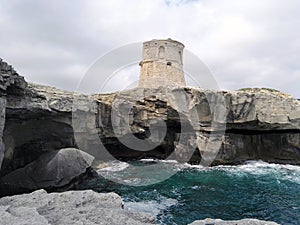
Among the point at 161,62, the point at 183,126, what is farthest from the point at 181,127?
the point at 161,62

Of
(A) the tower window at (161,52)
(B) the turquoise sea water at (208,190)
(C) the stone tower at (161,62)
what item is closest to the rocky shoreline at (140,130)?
(B) the turquoise sea water at (208,190)

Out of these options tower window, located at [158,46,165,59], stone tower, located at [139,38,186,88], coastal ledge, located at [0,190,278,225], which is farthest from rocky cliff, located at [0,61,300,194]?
tower window, located at [158,46,165,59]

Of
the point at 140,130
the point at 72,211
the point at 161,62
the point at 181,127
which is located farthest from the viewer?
the point at 161,62

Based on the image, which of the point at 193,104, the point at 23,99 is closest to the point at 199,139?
the point at 193,104

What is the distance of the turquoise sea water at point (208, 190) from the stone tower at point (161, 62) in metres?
17.7

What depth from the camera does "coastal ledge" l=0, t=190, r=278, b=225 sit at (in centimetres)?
795

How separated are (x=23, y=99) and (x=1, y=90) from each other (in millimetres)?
2592

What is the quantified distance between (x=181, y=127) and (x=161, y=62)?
15145 millimetres

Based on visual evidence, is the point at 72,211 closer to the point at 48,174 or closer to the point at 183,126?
the point at 48,174

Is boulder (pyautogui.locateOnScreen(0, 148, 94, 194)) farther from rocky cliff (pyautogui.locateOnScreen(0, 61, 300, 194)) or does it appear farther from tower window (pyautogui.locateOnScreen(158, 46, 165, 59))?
tower window (pyautogui.locateOnScreen(158, 46, 165, 59))

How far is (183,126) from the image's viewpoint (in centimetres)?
2930

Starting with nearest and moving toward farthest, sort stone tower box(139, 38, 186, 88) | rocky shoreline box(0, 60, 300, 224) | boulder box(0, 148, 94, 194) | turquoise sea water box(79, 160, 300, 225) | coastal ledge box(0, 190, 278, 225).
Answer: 1. coastal ledge box(0, 190, 278, 225)
2. turquoise sea water box(79, 160, 300, 225)
3. boulder box(0, 148, 94, 194)
4. rocky shoreline box(0, 60, 300, 224)
5. stone tower box(139, 38, 186, 88)

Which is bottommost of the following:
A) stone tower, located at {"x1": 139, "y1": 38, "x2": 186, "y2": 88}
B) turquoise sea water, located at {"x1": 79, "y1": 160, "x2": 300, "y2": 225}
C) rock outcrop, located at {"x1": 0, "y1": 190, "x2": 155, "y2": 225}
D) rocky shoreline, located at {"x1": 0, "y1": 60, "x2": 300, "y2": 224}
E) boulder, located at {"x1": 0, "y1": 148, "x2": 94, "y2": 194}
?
turquoise sea water, located at {"x1": 79, "y1": 160, "x2": 300, "y2": 225}

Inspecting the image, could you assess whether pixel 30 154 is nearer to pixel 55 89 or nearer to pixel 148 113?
pixel 55 89
